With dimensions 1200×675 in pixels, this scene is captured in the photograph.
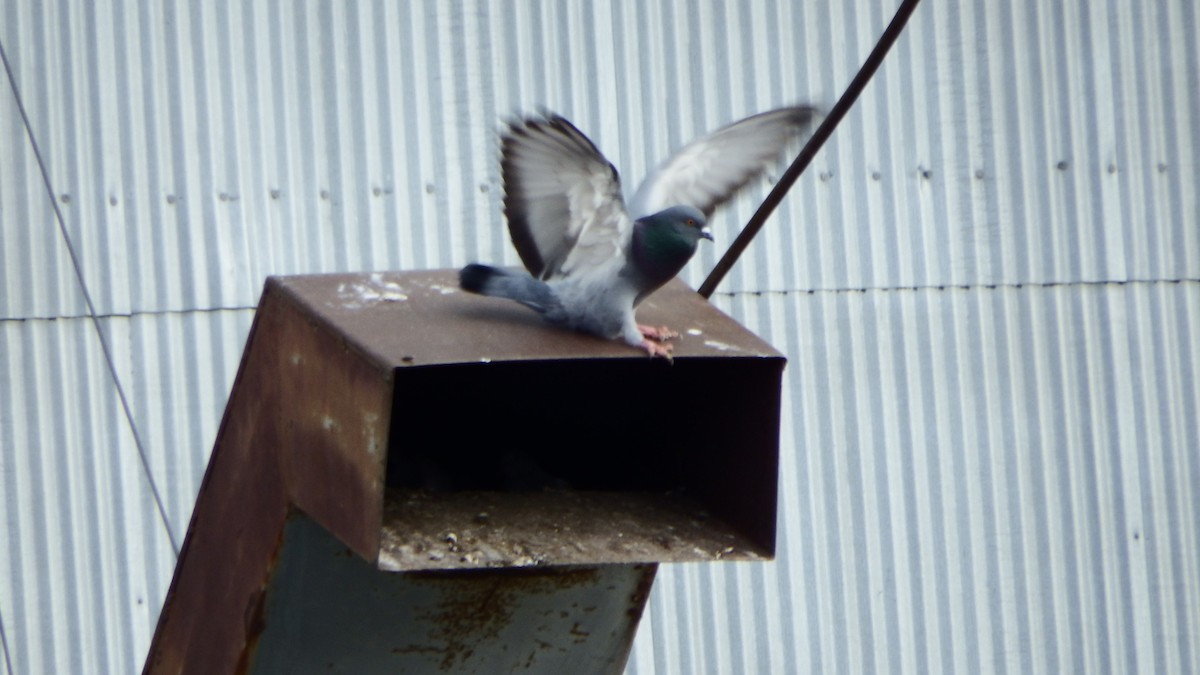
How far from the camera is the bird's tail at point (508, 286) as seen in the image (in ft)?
8.06

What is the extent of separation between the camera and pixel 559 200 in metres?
2.66

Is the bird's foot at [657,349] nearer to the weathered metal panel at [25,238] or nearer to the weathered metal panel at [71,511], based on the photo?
the weathered metal panel at [71,511]

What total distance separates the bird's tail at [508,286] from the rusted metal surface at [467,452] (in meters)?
0.03

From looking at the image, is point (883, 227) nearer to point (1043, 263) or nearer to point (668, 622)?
point (1043, 263)

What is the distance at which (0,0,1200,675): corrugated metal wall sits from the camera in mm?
4613

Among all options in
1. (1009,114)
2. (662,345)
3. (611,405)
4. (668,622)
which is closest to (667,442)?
(611,405)

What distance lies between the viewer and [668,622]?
4.73 meters

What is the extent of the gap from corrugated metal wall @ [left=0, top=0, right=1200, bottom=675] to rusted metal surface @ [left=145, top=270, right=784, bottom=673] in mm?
1805

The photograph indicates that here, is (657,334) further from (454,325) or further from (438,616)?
(438,616)

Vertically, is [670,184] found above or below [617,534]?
above

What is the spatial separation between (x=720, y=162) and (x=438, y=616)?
118 centimetres

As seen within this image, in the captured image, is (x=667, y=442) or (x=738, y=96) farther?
(x=738, y=96)

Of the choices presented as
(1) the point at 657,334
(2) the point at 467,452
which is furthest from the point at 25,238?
(1) the point at 657,334

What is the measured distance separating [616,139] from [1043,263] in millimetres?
1639
